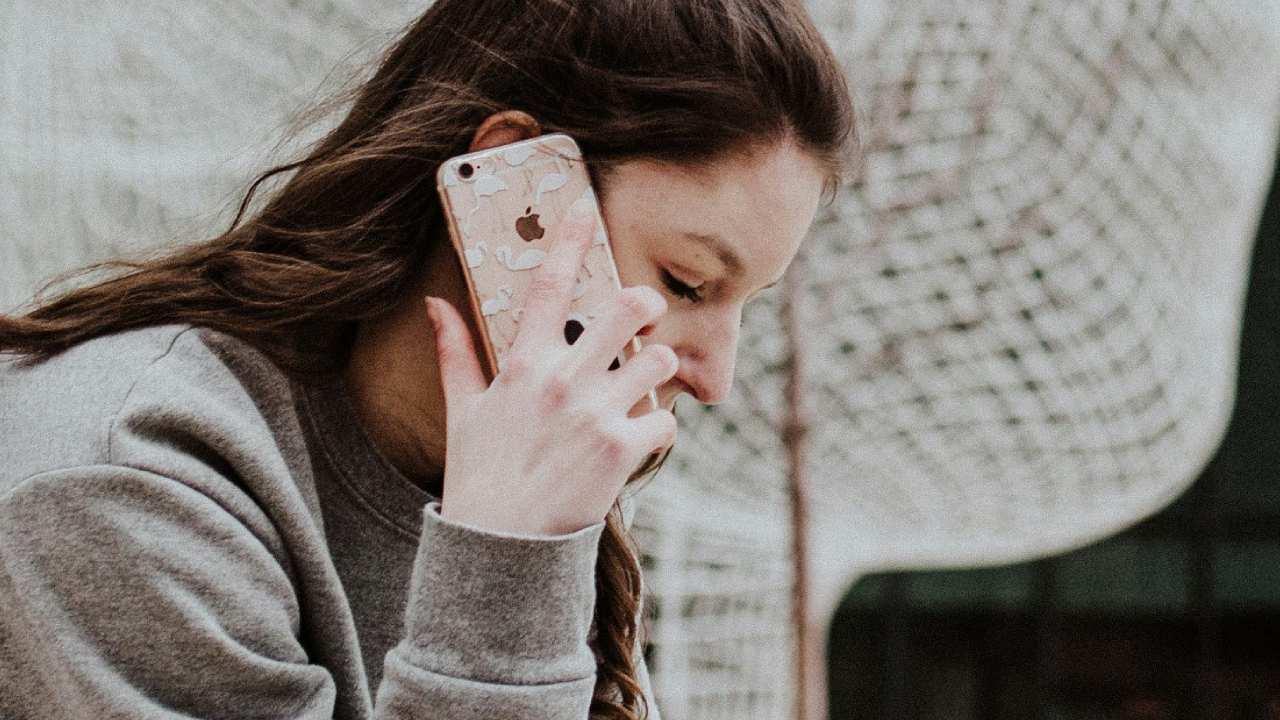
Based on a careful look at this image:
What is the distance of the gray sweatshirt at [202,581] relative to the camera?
0.55 m

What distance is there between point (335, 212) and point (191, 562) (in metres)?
0.25

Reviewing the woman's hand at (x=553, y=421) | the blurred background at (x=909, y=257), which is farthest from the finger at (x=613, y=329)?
the blurred background at (x=909, y=257)

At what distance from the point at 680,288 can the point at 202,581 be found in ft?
0.99

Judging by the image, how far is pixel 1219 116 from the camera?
2.11 meters

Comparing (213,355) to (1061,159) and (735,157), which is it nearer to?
(735,157)

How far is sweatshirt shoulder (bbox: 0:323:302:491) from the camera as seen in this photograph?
576mm

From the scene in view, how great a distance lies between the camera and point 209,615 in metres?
0.56

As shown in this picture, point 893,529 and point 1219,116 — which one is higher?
point 1219,116

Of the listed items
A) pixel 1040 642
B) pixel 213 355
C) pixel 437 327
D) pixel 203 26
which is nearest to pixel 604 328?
pixel 437 327

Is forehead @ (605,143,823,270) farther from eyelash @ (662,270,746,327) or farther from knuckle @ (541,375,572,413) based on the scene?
knuckle @ (541,375,572,413)

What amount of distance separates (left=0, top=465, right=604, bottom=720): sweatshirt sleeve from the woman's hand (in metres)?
0.02

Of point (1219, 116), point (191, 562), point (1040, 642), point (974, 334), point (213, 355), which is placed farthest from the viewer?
point (1040, 642)

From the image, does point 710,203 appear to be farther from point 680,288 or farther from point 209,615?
point 209,615

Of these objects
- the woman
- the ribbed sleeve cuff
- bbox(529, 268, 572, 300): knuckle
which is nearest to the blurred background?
the woman
